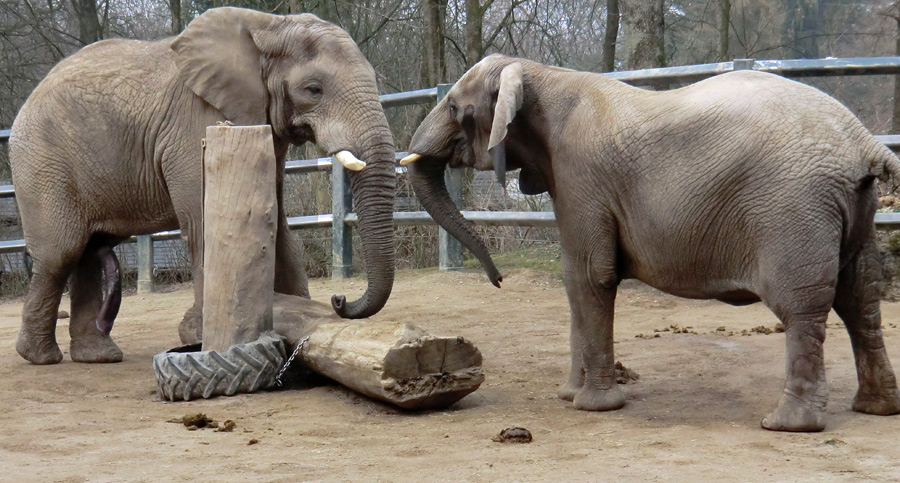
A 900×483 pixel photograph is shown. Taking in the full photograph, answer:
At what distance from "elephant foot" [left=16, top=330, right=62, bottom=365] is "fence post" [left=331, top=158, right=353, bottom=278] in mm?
4029

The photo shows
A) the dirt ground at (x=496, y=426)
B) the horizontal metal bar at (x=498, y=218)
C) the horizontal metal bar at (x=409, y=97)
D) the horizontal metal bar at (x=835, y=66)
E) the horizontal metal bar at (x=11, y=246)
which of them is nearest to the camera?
the dirt ground at (x=496, y=426)

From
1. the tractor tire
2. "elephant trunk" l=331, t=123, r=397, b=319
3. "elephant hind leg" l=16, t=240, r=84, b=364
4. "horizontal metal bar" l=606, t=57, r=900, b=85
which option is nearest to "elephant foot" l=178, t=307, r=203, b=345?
the tractor tire

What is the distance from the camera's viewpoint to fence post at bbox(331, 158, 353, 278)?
397 inches

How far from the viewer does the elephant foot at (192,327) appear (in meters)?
5.85

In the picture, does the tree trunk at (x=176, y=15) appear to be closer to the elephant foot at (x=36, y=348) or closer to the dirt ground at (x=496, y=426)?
the dirt ground at (x=496, y=426)

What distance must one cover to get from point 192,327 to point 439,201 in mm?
1683

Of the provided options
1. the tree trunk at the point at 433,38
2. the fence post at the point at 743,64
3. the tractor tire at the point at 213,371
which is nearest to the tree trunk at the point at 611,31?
the tree trunk at the point at 433,38

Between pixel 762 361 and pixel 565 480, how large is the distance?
2.63 meters

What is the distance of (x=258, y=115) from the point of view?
5.97 meters

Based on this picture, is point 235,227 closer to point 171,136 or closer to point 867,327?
point 171,136

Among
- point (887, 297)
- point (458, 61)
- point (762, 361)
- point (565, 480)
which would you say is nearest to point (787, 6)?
point (458, 61)

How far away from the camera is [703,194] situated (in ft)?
13.9

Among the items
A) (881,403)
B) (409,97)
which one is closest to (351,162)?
(881,403)

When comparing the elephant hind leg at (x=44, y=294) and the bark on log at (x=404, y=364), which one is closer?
the bark on log at (x=404, y=364)
